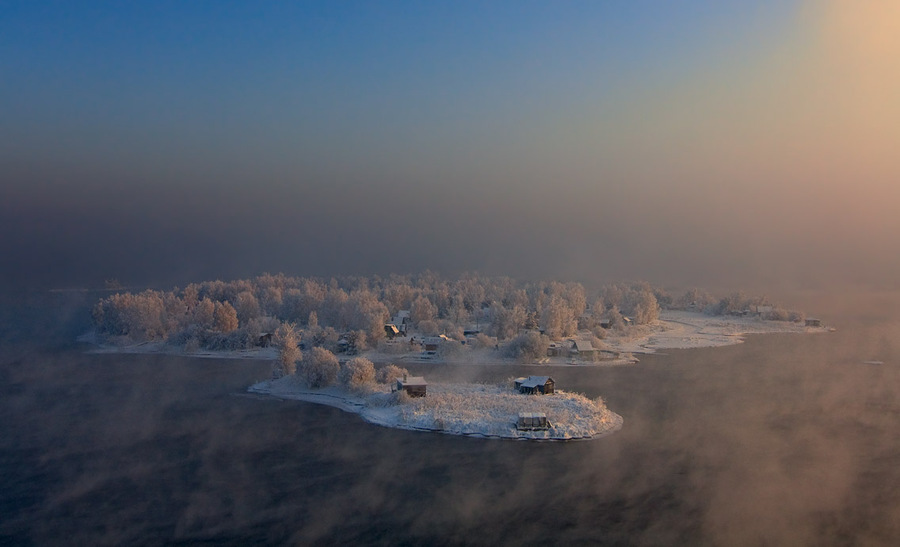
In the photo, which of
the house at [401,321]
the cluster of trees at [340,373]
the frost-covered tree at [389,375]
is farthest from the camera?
the house at [401,321]

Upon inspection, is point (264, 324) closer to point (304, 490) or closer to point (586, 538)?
point (304, 490)

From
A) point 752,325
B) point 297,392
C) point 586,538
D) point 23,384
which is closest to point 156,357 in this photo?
point 23,384

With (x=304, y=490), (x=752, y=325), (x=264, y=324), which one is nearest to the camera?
(x=304, y=490)

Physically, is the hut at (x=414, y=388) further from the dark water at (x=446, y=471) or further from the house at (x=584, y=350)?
the house at (x=584, y=350)

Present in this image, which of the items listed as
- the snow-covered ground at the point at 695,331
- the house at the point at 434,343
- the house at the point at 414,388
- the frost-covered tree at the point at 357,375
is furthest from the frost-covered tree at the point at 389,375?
the snow-covered ground at the point at 695,331

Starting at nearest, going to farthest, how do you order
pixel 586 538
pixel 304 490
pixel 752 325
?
1. pixel 586 538
2. pixel 304 490
3. pixel 752 325

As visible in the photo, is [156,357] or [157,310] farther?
[157,310]
